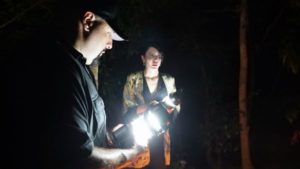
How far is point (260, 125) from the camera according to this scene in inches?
403

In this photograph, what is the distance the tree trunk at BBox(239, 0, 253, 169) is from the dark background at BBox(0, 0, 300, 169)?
20 cm

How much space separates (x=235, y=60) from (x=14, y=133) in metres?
7.29

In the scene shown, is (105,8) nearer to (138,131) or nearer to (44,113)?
(44,113)

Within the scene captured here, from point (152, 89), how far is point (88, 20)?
3908mm

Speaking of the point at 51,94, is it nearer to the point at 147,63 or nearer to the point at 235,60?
the point at 147,63

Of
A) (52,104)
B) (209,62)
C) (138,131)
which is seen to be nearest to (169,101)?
(138,131)

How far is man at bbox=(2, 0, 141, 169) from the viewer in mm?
1717

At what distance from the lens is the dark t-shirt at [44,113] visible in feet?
5.62

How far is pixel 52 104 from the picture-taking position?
1.74m

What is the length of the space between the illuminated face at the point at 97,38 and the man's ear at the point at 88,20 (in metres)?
0.02

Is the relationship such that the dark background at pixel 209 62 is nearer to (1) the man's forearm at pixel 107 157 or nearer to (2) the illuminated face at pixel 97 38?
(2) the illuminated face at pixel 97 38

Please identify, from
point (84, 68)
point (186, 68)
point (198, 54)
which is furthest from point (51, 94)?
point (186, 68)

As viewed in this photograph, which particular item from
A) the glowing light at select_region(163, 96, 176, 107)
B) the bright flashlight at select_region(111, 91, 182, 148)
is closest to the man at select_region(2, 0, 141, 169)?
the bright flashlight at select_region(111, 91, 182, 148)

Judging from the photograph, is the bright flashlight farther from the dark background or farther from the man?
the dark background
